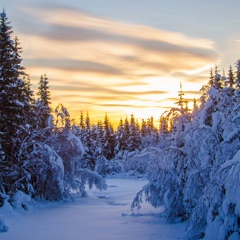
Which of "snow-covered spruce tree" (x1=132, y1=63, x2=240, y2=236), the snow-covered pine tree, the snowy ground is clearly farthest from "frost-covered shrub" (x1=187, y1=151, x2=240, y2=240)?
the snow-covered pine tree

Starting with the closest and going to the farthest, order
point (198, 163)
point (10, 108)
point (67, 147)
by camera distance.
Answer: point (198, 163), point (10, 108), point (67, 147)

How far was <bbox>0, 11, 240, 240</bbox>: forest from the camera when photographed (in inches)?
336

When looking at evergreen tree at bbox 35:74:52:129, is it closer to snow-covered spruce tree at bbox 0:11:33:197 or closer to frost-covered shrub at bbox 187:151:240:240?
snow-covered spruce tree at bbox 0:11:33:197

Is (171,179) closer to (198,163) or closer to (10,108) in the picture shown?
(198,163)

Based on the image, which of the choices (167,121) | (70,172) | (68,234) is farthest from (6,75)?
(68,234)

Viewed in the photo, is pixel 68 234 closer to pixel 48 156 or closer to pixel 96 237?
pixel 96 237

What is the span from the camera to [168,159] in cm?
1247

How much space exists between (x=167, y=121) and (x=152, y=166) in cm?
219

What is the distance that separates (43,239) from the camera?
32.2 feet

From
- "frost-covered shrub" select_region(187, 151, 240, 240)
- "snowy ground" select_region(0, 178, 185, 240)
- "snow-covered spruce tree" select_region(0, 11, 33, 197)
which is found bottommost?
"snowy ground" select_region(0, 178, 185, 240)

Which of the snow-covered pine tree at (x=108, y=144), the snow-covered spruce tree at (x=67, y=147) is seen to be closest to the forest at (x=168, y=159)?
the snow-covered spruce tree at (x=67, y=147)

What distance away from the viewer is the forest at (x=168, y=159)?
8523 mm

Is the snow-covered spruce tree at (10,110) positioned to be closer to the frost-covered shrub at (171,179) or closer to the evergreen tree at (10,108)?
the evergreen tree at (10,108)

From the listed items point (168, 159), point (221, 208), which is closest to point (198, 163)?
point (168, 159)
